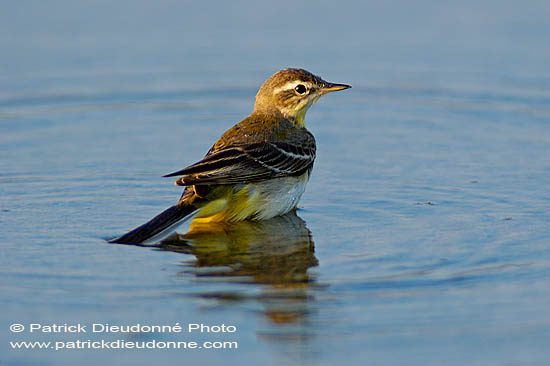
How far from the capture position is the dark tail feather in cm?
838

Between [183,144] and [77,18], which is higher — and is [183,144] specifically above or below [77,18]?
below

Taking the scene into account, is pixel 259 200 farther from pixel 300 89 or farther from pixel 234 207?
pixel 300 89

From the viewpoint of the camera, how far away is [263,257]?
8.29 meters

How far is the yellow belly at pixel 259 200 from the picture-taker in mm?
9320

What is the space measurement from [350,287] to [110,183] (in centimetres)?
399

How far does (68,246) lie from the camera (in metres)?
8.34

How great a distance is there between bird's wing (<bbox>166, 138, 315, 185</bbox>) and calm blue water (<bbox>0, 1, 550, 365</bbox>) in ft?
1.60

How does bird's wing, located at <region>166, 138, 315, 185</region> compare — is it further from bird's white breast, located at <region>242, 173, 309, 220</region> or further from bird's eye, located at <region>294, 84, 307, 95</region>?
bird's eye, located at <region>294, 84, 307, 95</region>

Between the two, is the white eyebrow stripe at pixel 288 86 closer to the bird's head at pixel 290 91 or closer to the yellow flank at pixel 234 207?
the bird's head at pixel 290 91

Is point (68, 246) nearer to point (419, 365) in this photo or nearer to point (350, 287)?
point (350, 287)

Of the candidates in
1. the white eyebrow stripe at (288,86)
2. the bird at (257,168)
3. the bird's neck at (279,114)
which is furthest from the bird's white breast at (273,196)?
the white eyebrow stripe at (288,86)

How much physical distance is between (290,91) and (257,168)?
1595 millimetres

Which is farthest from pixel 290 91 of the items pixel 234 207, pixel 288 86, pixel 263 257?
pixel 263 257

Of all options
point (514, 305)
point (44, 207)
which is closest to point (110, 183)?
point (44, 207)
